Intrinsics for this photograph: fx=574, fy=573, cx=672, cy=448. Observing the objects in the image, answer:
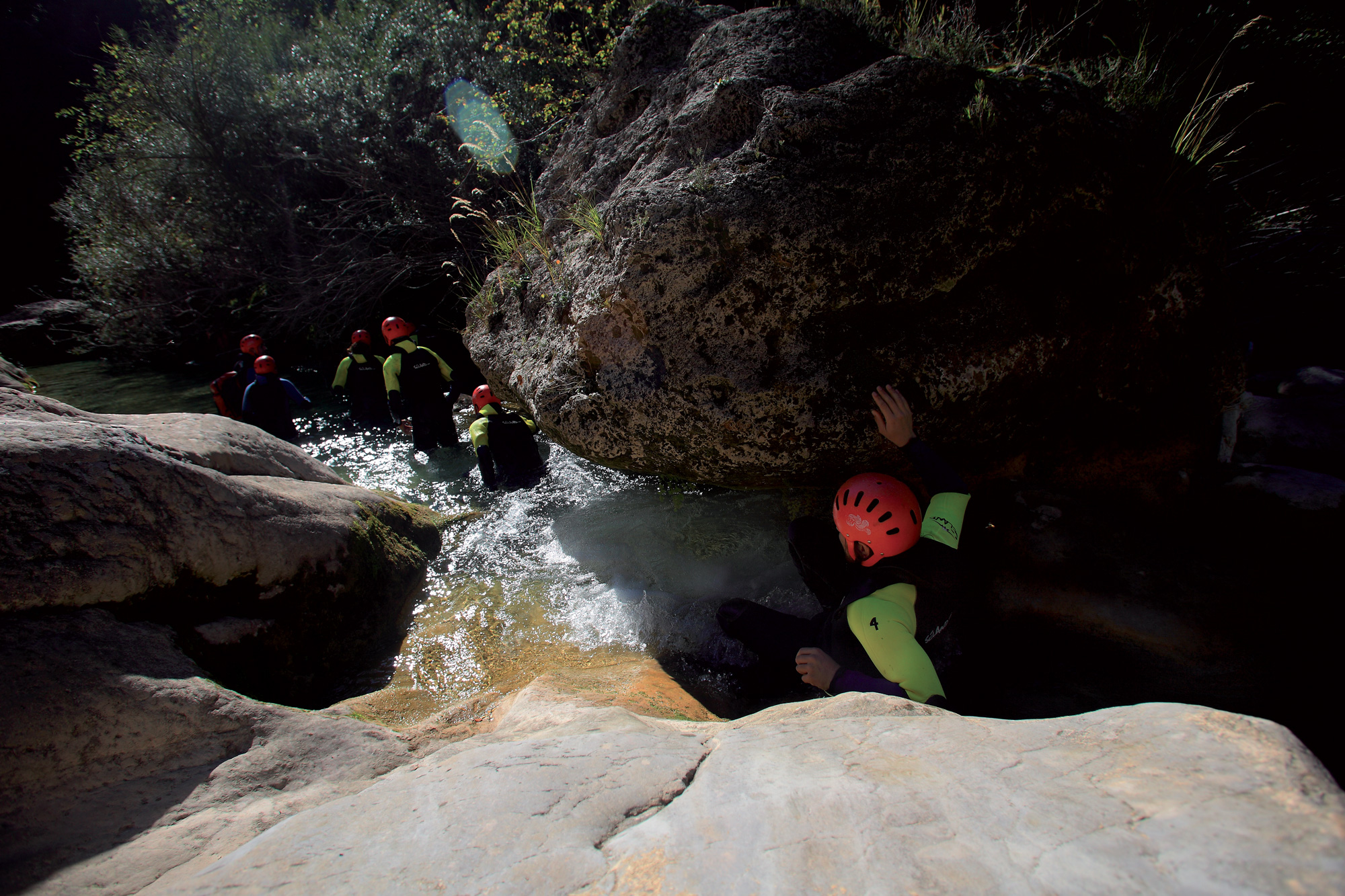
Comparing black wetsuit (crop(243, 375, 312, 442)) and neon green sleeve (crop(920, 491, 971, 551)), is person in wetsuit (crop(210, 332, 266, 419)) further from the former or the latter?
neon green sleeve (crop(920, 491, 971, 551))

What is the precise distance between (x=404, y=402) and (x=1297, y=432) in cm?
840

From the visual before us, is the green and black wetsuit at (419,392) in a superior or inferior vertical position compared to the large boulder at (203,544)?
superior

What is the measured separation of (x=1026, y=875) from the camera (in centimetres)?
100

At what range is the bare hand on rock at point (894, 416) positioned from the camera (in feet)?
8.87

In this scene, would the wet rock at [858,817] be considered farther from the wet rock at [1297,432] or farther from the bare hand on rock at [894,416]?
the wet rock at [1297,432]

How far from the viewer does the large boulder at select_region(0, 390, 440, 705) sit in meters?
2.19

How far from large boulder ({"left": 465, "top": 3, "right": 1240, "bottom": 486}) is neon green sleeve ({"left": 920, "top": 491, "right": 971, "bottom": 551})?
47cm

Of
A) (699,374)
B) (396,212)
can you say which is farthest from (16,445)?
(396,212)

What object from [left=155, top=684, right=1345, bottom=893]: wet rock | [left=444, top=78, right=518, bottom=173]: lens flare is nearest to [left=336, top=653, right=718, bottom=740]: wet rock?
[left=155, top=684, right=1345, bottom=893]: wet rock

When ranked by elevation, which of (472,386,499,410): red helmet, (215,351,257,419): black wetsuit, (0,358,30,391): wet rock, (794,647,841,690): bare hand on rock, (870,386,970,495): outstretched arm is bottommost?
(794,647,841,690): bare hand on rock

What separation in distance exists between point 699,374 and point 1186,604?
2593 millimetres

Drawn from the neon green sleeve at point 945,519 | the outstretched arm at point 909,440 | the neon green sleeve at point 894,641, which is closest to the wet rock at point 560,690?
the neon green sleeve at point 894,641

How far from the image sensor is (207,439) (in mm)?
3256

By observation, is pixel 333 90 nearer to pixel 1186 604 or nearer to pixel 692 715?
pixel 692 715
